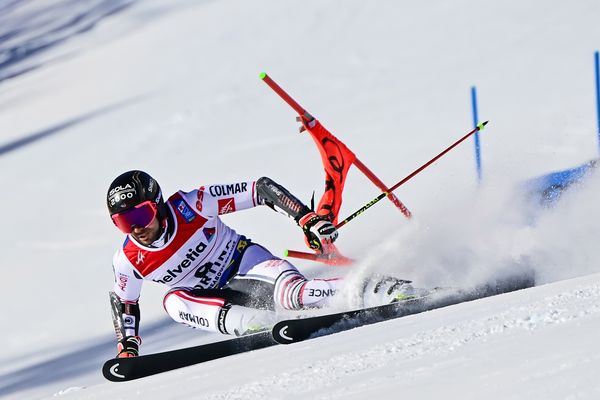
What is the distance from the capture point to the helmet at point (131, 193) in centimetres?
521

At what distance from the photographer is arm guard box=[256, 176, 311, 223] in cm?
530

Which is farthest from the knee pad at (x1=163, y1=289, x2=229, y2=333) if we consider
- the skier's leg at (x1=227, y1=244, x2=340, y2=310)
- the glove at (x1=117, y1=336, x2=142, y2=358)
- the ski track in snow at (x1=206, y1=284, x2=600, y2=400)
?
the ski track in snow at (x1=206, y1=284, x2=600, y2=400)

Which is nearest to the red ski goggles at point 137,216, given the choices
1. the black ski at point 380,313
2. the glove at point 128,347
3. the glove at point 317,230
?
the glove at point 128,347

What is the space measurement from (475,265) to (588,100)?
8.13m

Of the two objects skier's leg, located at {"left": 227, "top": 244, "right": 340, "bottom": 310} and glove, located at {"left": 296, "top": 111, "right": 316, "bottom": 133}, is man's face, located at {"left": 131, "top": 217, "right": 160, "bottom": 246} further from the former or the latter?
glove, located at {"left": 296, "top": 111, "right": 316, "bottom": 133}

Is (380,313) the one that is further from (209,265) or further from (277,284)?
(209,265)

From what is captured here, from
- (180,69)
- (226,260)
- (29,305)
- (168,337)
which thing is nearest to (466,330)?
(226,260)

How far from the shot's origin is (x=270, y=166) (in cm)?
1345

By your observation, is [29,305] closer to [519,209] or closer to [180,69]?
[519,209]

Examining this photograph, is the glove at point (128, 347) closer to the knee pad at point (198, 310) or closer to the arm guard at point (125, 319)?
the arm guard at point (125, 319)

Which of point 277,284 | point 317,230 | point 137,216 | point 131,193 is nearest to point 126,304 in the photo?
point 137,216

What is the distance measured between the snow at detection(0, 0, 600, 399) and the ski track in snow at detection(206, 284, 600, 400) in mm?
13

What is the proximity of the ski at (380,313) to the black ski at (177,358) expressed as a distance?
1.09 feet

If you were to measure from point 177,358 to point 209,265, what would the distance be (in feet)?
2.10
